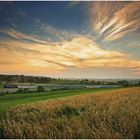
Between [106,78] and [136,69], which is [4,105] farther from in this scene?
[136,69]

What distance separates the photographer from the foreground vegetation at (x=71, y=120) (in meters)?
2.62

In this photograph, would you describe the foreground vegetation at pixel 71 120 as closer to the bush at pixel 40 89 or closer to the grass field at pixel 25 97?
the grass field at pixel 25 97

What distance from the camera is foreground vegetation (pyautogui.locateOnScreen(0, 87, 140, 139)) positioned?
2621 millimetres

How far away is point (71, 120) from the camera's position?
3.02 metres

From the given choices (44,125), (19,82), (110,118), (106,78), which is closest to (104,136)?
(110,118)

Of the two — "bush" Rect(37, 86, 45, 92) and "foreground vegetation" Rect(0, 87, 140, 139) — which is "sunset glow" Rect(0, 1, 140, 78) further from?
"foreground vegetation" Rect(0, 87, 140, 139)

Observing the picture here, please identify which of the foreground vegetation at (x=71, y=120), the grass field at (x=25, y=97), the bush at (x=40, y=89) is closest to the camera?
the foreground vegetation at (x=71, y=120)

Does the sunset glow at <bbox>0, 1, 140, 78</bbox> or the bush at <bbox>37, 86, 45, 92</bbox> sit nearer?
the sunset glow at <bbox>0, 1, 140, 78</bbox>

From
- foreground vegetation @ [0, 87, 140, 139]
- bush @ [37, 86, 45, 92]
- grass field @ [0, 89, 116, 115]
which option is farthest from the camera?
bush @ [37, 86, 45, 92]

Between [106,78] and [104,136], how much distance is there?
66.0 inches

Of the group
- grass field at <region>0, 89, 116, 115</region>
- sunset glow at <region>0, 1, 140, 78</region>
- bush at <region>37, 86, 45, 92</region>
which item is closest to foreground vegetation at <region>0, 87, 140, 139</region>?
grass field at <region>0, 89, 116, 115</region>

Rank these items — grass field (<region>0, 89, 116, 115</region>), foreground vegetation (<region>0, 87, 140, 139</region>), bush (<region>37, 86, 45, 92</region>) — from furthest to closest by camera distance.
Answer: bush (<region>37, 86, 45, 92</region>)
grass field (<region>0, 89, 116, 115</region>)
foreground vegetation (<region>0, 87, 140, 139</region>)

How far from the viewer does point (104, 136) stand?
8.21 ft

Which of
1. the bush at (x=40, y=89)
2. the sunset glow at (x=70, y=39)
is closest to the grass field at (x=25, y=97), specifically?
the bush at (x=40, y=89)
